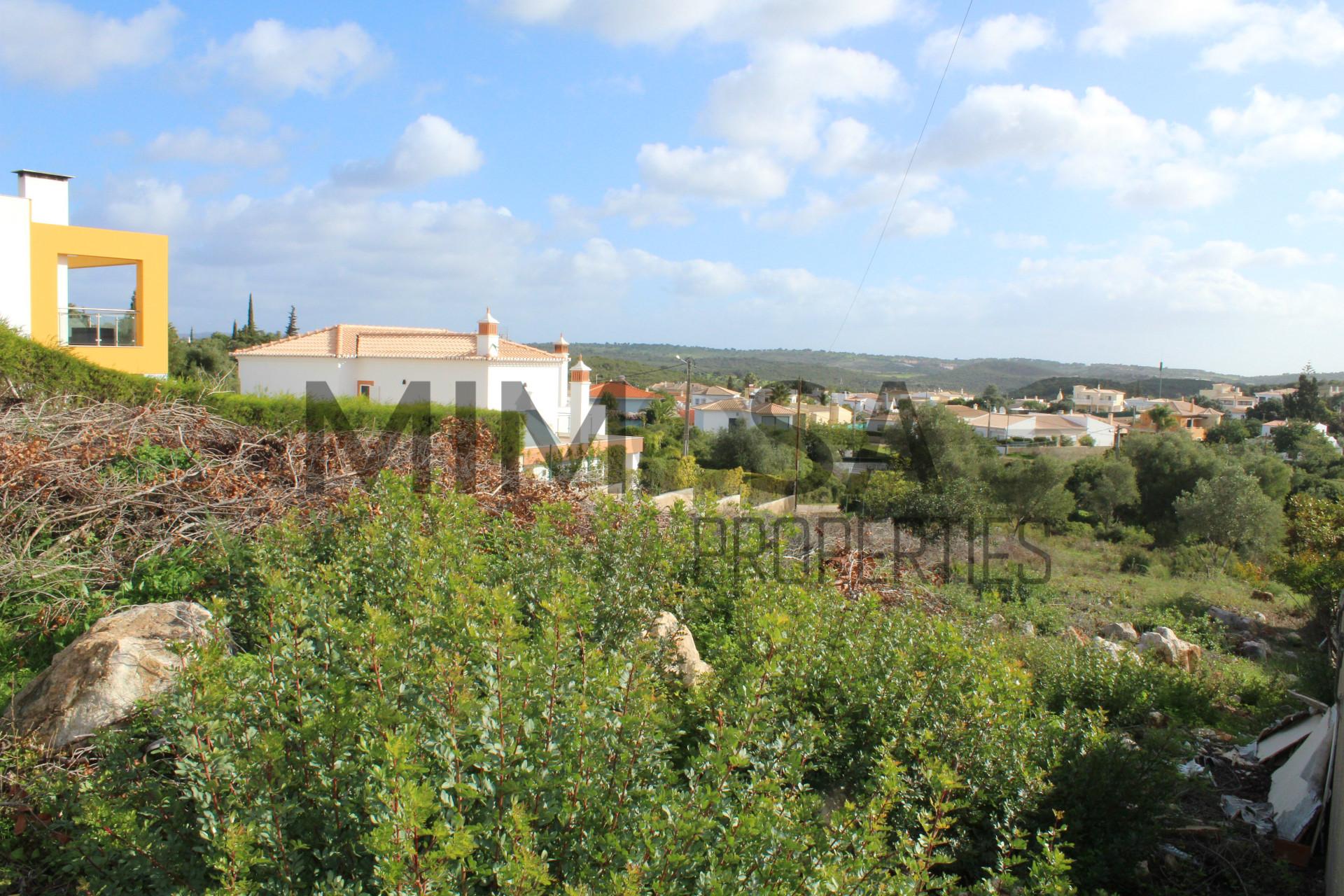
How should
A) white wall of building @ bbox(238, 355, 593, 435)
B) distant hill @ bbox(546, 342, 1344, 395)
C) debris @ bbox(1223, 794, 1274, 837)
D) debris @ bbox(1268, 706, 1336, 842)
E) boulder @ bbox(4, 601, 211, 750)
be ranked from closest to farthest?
boulder @ bbox(4, 601, 211, 750), debris @ bbox(1268, 706, 1336, 842), debris @ bbox(1223, 794, 1274, 837), white wall of building @ bbox(238, 355, 593, 435), distant hill @ bbox(546, 342, 1344, 395)

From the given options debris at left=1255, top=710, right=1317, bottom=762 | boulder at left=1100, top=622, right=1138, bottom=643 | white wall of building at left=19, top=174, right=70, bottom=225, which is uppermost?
white wall of building at left=19, top=174, right=70, bottom=225

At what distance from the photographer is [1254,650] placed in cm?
1123

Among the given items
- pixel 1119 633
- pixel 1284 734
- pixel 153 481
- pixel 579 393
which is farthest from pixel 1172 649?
pixel 579 393

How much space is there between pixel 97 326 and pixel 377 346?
11.2m

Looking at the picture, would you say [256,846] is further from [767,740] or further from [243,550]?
[243,550]

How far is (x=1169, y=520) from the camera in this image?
29484 millimetres

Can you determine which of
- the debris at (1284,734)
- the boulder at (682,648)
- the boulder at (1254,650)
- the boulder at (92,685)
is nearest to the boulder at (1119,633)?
the boulder at (1254,650)

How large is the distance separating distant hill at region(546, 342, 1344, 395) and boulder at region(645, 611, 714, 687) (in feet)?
117

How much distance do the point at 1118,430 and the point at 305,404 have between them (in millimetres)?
38024

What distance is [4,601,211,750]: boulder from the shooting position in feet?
11.3

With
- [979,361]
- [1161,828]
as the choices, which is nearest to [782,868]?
[1161,828]

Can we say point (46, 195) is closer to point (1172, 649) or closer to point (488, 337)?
point (488, 337)

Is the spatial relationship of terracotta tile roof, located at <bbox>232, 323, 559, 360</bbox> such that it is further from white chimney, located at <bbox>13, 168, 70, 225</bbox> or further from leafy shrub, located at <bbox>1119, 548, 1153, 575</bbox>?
leafy shrub, located at <bbox>1119, 548, 1153, 575</bbox>

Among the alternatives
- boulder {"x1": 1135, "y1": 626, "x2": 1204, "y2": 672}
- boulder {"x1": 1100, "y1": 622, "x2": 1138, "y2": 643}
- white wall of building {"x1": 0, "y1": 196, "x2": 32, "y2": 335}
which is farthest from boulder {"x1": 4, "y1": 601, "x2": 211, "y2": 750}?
white wall of building {"x1": 0, "y1": 196, "x2": 32, "y2": 335}
